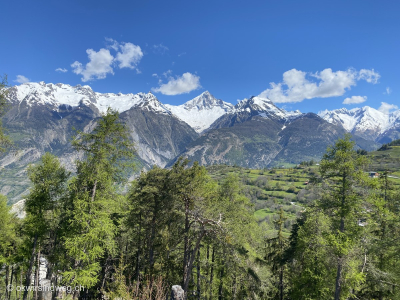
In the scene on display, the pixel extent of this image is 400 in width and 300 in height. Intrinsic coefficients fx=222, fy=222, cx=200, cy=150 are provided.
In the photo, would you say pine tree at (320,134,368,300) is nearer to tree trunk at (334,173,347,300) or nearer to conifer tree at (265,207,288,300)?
tree trunk at (334,173,347,300)

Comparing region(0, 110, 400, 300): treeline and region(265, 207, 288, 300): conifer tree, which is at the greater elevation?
region(0, 110, 400, 300): treeline

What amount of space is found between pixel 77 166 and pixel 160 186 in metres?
7.54

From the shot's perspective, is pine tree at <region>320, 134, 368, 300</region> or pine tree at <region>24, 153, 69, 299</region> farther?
pine tree at <region>24, 153, 69, 299</region>

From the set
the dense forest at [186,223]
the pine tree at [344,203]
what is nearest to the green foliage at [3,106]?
the dense forest at [186,223]

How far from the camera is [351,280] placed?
1698cm

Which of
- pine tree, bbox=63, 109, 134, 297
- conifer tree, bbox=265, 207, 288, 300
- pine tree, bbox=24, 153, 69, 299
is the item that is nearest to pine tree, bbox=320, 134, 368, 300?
conifer tree, bbox=265, 207, 288, 300

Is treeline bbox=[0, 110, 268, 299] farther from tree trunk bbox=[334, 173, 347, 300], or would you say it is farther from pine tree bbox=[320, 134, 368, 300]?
pine tree bbox=[320, 134, 368, 300]

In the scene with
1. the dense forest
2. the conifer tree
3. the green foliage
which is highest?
the green foliage

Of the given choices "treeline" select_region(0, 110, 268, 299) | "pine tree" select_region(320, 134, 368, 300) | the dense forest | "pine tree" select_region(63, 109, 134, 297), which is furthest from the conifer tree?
"pine tree" select_region(63, 109, 134, 297)

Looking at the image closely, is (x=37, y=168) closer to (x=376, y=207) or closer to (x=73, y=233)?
(x=73, y=233)

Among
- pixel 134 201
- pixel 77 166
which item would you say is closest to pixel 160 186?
pixel 134 201

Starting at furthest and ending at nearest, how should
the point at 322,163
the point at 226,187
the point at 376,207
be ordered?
the point at 226,187 < the point at 322,163 < the point at 376,207

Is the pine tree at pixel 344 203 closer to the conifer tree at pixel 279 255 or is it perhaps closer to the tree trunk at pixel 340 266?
the tree trunk at pixel 340 266

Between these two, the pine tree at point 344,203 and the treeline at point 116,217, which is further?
the treeline at point 116,217
